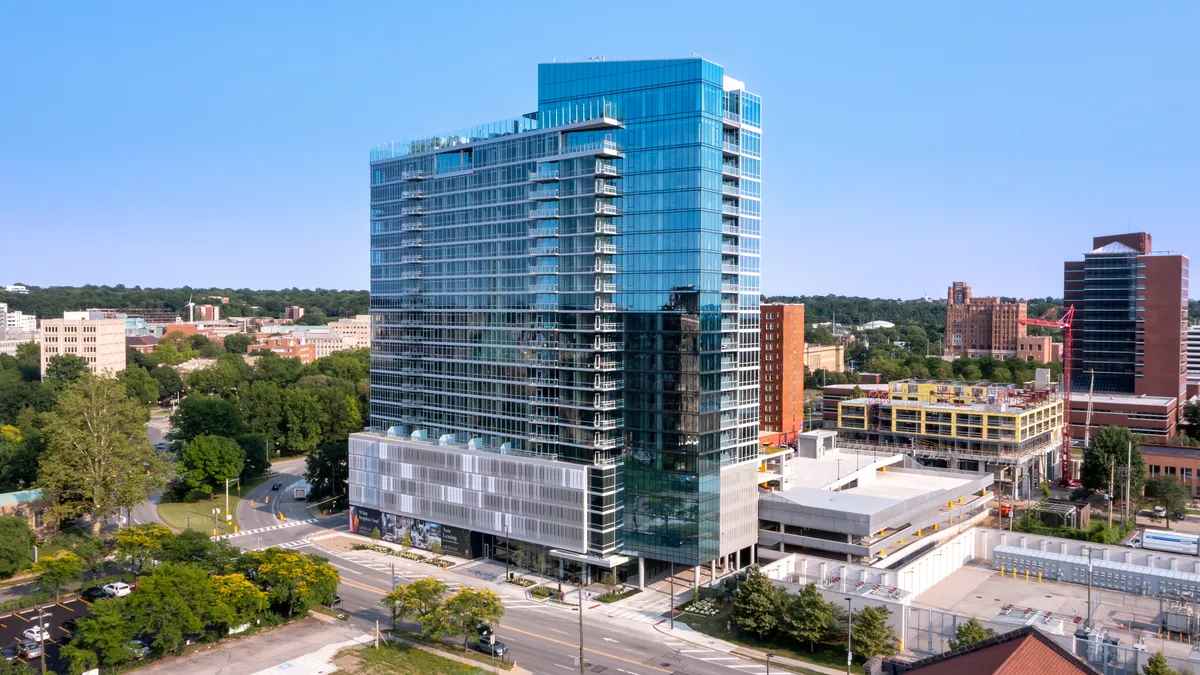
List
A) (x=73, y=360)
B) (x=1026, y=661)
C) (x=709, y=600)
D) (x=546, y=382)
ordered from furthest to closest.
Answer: (x=73, y=360), (x=546, y=382), (x=709, y=600), (x=1026, y=661)

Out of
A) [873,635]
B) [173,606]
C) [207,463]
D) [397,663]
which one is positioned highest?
[207,463]

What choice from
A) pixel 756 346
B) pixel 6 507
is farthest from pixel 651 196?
pixel 6 507

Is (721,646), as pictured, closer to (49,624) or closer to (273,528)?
(49,624)

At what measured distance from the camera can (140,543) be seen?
80875mm

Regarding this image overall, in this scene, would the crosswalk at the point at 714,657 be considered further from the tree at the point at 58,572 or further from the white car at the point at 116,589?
the tree at the point at 58,572

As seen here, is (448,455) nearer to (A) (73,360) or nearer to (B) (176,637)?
(B) (176,637)

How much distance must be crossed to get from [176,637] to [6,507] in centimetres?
4764

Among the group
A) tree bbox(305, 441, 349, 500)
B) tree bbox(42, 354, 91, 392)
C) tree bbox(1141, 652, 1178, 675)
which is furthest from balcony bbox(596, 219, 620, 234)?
tree bbox(42, 354, 91, 392)

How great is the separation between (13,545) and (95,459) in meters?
14.2

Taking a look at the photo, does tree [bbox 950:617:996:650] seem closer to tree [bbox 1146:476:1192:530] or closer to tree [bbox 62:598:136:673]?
tree [bbox 62:598:136:673]

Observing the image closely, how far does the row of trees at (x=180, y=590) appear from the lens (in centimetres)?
6241

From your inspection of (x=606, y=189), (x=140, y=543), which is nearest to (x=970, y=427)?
(x=606, y=189)

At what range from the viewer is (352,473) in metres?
106

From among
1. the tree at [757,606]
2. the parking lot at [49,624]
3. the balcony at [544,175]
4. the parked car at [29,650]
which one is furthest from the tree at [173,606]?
the balcony at [544,175]
